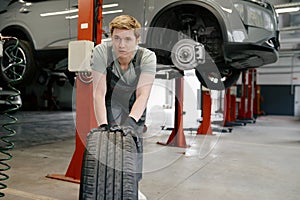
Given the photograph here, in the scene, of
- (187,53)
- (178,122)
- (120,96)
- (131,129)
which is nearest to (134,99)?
(120,96)

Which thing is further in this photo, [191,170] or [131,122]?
[191,170]

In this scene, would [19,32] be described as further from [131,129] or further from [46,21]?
[131,129]

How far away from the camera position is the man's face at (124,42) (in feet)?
4.86

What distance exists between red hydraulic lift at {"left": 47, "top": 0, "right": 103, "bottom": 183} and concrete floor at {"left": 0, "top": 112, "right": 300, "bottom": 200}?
20cm

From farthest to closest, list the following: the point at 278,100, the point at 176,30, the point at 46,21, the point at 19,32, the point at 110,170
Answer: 1. the point at 278,100
2. the point at 19,32
3. the point at 46,21
4. the point at 176,30
5. the point at 110,170

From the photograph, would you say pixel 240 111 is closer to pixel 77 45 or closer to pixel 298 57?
pixel 298 57

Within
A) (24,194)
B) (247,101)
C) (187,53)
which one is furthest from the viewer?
(247,101)

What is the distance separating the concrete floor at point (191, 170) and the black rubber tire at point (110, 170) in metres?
0.67

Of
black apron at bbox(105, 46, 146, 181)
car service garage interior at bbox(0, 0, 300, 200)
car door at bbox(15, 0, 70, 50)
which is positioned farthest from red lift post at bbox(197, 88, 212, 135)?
black apron at bbox(105, 46, 146, 181)

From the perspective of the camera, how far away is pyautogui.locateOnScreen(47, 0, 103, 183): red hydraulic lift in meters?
2.25

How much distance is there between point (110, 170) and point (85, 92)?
1.03 m

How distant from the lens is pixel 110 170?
1.39m

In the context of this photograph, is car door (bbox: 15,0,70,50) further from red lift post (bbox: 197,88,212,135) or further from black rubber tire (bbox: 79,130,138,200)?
red lift post (bbox: 197,88,212,135)

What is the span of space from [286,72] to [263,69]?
3.31 feet
